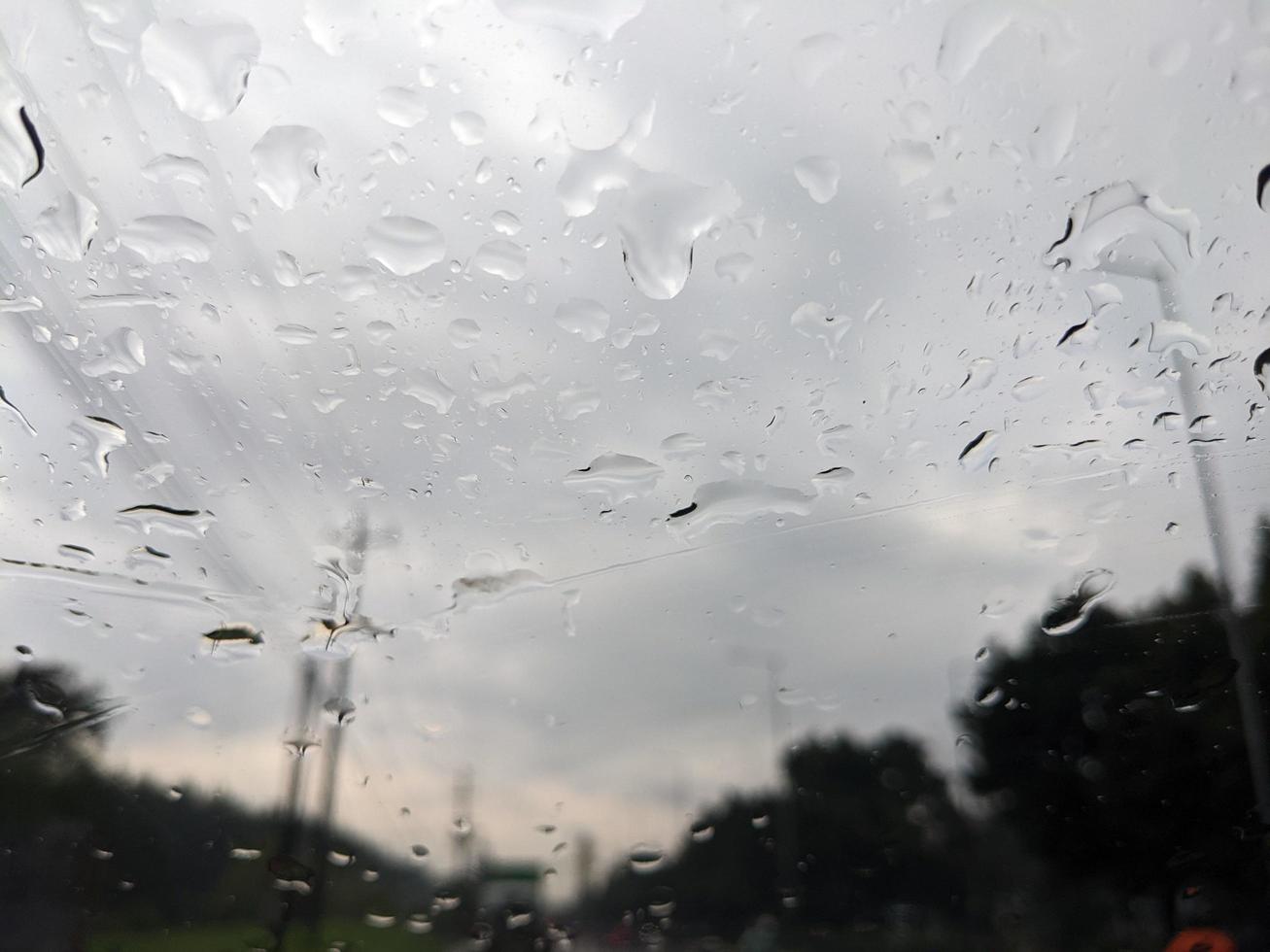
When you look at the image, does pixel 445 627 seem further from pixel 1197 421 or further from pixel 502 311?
pixel 1197 421

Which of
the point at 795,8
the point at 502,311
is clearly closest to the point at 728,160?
the point at 795,8

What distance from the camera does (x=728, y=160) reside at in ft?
9.25

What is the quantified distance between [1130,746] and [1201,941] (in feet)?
2.04

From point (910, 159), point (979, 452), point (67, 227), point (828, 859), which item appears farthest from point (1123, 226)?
point (67, 227)

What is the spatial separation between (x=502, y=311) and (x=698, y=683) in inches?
58.7

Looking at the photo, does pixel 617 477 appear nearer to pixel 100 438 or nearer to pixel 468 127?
pixel 468 127

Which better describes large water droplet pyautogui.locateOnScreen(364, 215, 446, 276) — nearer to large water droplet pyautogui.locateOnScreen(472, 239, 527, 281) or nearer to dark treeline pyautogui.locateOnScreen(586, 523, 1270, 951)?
large water droplet pyautogui.locateOnScreen(472, 239, 527, 281)

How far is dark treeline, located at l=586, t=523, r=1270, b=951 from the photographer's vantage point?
117 inches

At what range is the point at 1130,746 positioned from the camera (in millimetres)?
3248

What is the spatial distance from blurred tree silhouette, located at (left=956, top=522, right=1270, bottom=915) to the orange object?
135mm

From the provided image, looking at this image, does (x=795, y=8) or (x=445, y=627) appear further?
(x=445, y=627)

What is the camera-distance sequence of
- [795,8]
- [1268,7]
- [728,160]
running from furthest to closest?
[728,160]
[795,8]
[1268,7]

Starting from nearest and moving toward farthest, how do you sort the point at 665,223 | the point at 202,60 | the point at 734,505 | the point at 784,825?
the point at 202,60 → the point at 665,223 → the point at 784,825 → the point at 734,505

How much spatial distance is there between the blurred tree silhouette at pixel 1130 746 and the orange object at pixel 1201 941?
135 millimetres
